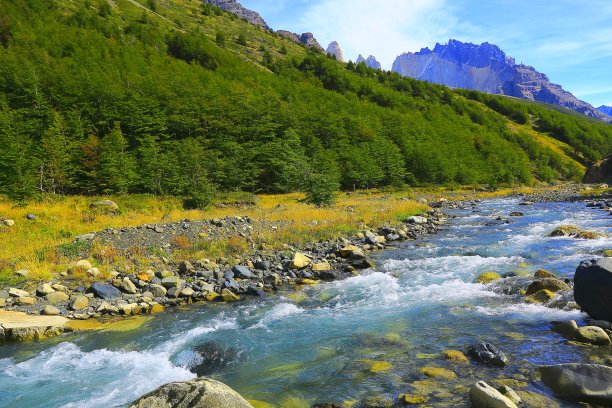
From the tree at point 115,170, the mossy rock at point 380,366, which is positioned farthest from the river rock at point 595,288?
the tree at point 115,170

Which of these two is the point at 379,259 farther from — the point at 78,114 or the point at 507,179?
the point at 507,179

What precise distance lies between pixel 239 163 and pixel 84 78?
26714 millimetres

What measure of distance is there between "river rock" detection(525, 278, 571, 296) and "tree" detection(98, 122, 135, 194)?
3787 centimetres

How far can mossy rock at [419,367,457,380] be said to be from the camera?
717cm

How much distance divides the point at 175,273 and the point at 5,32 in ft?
275

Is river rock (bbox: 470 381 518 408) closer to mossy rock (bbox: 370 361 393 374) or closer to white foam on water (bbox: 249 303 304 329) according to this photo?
mossy rock (bbox: 370 361 393 374)

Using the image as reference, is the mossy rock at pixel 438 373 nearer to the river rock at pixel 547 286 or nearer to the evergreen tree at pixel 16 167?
the river rock at pixel 547 286

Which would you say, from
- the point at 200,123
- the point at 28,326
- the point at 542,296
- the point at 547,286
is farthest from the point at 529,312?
the point at 200,123

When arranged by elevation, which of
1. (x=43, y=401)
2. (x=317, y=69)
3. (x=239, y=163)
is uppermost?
(x=317, y=69)

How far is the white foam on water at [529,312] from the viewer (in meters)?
9.75

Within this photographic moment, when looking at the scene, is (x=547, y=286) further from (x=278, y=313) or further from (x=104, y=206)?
(x=104, y=206)

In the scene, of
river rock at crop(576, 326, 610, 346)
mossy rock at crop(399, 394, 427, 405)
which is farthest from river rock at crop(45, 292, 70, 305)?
river rock at crop(576, 326, 610, 346)

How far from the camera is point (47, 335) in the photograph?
403 inches

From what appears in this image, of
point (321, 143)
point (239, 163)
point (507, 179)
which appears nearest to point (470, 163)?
point (507, 179)
